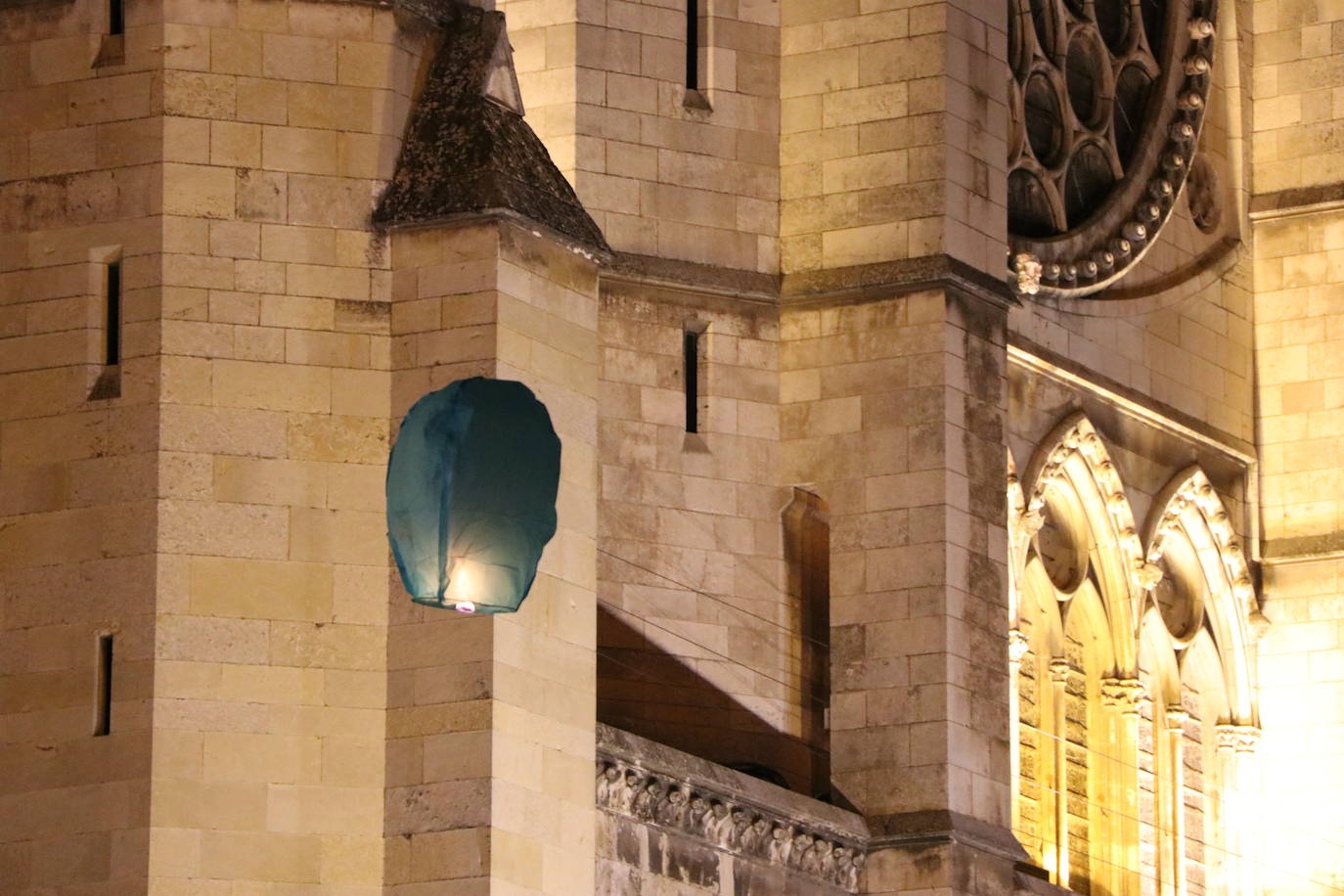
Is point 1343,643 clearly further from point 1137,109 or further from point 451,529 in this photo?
point 451,529

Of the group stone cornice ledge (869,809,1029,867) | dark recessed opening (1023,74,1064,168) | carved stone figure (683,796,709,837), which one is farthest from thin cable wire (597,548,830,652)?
dark recessed opening (1023,74,1064,168)

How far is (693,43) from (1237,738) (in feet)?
27.7

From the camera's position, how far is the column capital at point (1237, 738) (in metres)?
35.7

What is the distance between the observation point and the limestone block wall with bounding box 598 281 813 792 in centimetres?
2931

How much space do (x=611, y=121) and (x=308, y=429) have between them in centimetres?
740

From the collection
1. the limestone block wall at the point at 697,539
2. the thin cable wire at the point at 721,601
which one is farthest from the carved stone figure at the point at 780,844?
the thin cable wire at the point at 721,601

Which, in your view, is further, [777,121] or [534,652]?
[777,121]

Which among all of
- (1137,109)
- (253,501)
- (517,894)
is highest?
(1137,109)

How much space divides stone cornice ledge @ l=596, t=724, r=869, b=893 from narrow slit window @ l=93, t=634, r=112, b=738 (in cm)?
341

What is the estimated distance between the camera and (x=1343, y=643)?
35.8m

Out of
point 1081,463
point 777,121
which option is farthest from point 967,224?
point 1081,463

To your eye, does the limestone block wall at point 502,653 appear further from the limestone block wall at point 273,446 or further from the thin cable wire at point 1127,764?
the thin cable wire at point 1127,764

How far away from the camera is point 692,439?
98.6 ft

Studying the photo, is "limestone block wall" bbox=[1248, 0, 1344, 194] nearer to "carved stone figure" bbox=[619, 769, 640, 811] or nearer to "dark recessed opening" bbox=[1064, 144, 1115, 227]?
"dark recessed opening" bbox=[1064, 144, 1115, 227]
